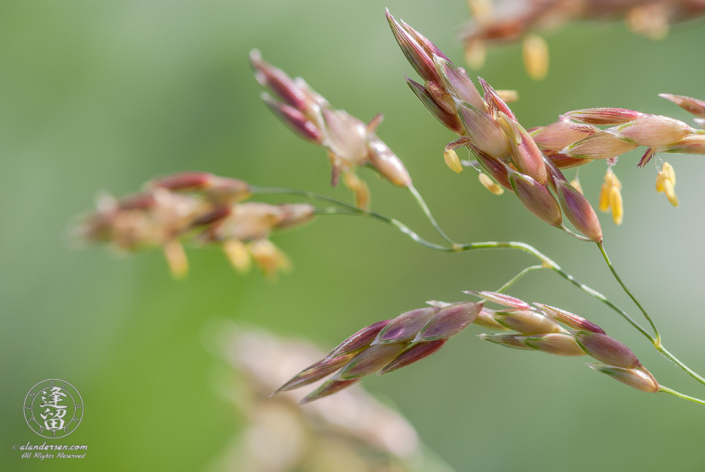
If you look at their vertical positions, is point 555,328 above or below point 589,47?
below

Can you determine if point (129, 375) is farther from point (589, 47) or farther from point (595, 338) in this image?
point (589, 47)

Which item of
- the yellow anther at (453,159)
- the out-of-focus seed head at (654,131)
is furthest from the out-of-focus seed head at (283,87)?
the out-of-focus seed head at (654,131)

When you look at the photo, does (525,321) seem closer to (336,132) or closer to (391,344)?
(391,344)

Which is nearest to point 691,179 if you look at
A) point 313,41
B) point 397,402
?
point 397,402

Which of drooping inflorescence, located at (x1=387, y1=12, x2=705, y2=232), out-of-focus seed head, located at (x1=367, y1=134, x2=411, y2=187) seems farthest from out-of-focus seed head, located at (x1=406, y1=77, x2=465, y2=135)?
out-of-focus seed head, located at (x1=367, y1=134, x2=411, y2=187)

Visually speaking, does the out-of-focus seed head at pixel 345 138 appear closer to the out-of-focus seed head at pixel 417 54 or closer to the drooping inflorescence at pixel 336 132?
the drooping inflorescence at pixel 336 132

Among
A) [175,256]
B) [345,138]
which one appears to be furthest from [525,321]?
[175,256]
